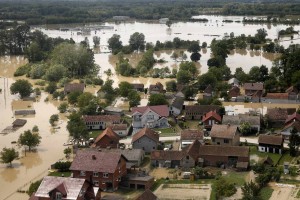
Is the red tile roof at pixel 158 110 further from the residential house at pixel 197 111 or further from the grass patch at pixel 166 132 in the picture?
the residential house at pixel 197 111

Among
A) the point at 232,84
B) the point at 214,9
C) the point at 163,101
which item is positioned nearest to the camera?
the point at 163,101

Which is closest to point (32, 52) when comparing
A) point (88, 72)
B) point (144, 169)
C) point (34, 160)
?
point (88, 72)

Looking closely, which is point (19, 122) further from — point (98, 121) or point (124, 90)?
point (124, 90)

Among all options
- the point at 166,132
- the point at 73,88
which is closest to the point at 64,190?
the point at 166,132

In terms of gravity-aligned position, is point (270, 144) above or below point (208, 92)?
below

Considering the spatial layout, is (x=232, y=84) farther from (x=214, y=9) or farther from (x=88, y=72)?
(x=214, y=9)

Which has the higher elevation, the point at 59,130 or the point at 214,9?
the point at 214,9

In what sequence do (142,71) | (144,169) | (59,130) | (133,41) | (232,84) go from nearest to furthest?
(144,169)
(59,130)
(232,84)
(142,71)
(133,41)
